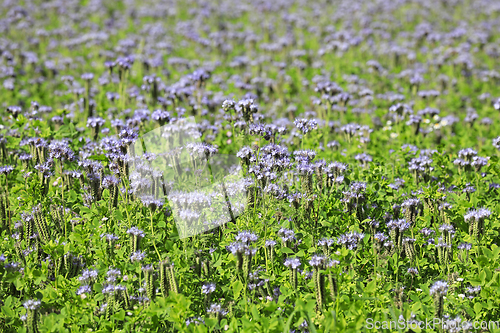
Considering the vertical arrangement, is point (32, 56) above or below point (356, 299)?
above

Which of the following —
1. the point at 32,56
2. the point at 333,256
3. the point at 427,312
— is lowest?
the point at 427,312

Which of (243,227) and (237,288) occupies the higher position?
(243,227)

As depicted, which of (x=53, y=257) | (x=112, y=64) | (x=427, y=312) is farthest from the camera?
(x=112, y=64)

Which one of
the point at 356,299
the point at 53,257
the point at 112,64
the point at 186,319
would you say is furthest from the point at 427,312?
the point at 112,64

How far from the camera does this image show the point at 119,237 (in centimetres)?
454

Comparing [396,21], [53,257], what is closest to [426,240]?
[53,257]

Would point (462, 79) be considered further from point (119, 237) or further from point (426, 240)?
point (119, 237)

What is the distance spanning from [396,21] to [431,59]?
15.0 ft

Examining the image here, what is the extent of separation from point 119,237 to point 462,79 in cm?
1015

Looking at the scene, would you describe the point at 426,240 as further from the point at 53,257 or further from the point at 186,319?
the point at 53,257

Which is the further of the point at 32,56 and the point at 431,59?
the point at 431,59

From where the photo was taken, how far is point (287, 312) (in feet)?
13.0

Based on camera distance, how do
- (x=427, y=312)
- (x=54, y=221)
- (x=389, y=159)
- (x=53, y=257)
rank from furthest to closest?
(x=389, y=159), (x=54, y=221), (x=53, y=257), (x=427, y=312)

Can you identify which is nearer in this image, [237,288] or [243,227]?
[237,288]
